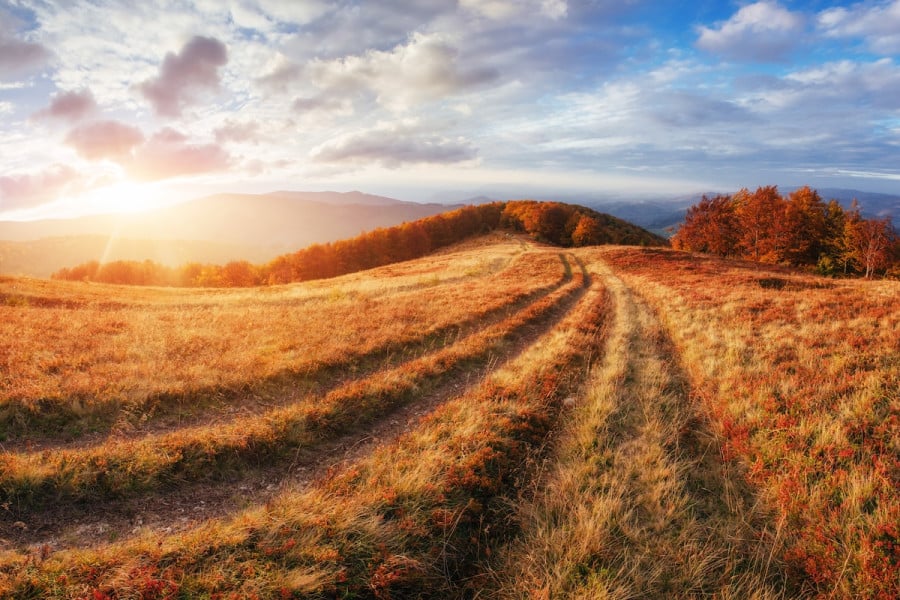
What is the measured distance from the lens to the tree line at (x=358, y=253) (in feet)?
288

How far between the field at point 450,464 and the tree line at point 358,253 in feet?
247

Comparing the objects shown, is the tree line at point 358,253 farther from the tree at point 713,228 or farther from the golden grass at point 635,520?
the golden grass at point 635,520

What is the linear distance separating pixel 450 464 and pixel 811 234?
258ft

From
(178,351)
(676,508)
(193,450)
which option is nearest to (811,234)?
(676,508)

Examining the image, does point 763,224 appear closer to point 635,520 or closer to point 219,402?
point 635,520

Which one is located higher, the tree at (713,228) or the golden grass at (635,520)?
the tree at (713,228)

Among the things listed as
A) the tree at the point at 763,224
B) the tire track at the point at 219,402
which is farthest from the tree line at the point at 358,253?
the tire track at the point at 219,402

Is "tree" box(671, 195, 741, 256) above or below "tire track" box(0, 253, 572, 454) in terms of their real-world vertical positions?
above

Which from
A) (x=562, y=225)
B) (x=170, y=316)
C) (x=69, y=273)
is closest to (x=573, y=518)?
(x=170, y=316)

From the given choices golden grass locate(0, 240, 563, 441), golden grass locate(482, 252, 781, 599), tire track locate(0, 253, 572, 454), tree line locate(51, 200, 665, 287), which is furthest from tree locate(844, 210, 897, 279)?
tire track locate(0, 253, 572, 454)

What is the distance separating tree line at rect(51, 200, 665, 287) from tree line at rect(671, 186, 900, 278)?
25.9 m

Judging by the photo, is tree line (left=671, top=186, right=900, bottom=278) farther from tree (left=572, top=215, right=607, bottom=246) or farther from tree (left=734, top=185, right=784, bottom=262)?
tree (left=572, top=215, right=607, bottom=246)

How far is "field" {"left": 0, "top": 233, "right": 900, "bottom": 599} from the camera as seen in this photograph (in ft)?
15.5

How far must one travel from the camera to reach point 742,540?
543cm
